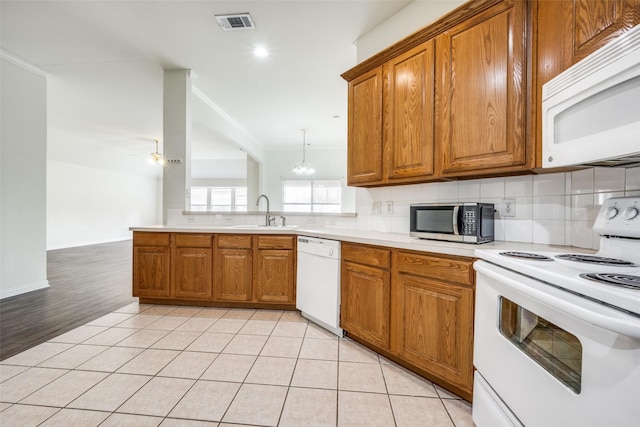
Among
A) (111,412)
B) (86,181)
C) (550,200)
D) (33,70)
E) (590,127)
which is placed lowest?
Result: (111,412)

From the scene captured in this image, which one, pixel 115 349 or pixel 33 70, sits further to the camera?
pixel 33 70

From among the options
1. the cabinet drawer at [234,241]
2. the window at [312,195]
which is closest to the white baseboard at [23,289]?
the cabinet drawer at [234,241]

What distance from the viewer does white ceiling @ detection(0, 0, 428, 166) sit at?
2564mm

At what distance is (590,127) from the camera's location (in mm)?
1076

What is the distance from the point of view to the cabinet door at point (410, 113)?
197 cm

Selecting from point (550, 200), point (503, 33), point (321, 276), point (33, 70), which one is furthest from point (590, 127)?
point (33, 70)

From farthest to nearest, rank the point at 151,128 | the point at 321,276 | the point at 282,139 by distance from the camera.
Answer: the point at 282,139, the point at 151,128, the point at 321,276

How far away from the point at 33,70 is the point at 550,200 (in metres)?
5.69

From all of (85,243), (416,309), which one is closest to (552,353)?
(416,309)

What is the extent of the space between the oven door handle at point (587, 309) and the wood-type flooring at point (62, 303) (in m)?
3.20

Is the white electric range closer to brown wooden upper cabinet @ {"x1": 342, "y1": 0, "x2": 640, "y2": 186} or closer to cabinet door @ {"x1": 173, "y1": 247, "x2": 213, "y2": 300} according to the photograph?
brown wooden upper cabinet @ {"x1": 342, "y1": 0, "x2": 640, "y2": 186}

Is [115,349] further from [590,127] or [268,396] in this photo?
[590,127]

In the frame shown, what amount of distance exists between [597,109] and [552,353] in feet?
2.98

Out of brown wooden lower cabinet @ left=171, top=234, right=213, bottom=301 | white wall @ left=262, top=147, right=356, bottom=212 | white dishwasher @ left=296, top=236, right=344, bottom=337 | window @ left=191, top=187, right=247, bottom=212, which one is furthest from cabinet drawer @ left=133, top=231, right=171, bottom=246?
window @ left=191, top=187, right=247, bottom=212
